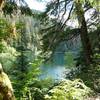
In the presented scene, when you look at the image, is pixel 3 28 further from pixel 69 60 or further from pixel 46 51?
pixel 69 60

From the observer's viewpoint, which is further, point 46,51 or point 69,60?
point 69,60

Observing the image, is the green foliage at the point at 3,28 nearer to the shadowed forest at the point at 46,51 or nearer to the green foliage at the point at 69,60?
the shadowed forest at the point at 46,51

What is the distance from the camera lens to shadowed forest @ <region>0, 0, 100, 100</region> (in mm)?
5944

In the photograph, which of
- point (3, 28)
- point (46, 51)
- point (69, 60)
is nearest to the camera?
point (3, 28)

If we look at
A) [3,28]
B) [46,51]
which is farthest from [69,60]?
[3,28]

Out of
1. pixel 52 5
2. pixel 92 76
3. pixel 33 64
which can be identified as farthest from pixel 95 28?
pixel 33 64

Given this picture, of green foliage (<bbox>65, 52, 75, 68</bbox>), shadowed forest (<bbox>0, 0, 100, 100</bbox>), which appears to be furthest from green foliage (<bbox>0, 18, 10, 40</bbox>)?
green foliage (<bbox>65, 52, 75, 68</bbox>)

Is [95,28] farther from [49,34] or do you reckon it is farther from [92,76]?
[92,76]

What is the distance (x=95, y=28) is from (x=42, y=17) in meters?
3.41

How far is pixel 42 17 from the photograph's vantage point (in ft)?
54.9

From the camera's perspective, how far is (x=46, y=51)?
51.3ft

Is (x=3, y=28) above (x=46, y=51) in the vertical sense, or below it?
above

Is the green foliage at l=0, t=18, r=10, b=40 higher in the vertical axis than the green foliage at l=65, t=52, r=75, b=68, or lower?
higher

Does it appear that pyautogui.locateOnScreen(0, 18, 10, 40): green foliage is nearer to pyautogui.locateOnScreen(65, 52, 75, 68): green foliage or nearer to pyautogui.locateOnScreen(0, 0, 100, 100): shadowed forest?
pyautogui.locateOnScreen(0, 0, 100, 100): shadowed forest
